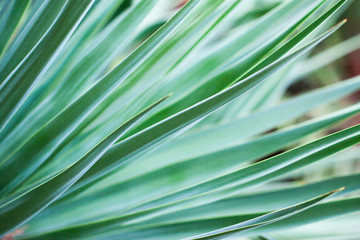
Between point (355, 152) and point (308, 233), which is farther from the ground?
point (355, 152)

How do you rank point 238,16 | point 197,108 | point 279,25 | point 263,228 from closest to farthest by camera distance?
1. point 197,108
2. point 263,228
3. point 279,25
4. point 238,16

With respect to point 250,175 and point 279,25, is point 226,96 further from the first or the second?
point 279,25

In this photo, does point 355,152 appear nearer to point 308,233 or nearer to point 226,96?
point 308,233

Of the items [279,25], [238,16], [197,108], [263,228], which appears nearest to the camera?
[197,108]

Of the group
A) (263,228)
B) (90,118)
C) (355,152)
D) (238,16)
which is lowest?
(263,228)

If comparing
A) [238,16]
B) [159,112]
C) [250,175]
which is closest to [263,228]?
[250,175]

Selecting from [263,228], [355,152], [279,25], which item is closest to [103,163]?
[263,228]

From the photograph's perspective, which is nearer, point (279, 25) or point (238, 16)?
point (279, 25)
